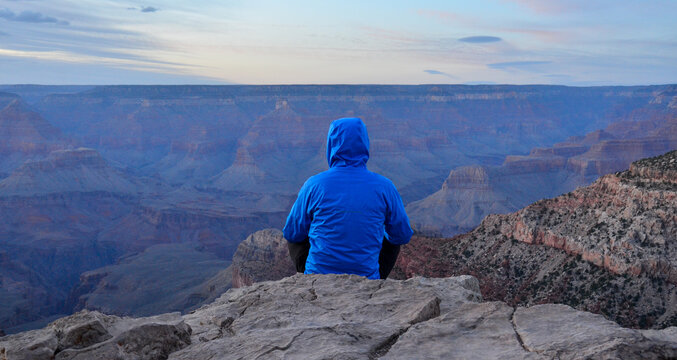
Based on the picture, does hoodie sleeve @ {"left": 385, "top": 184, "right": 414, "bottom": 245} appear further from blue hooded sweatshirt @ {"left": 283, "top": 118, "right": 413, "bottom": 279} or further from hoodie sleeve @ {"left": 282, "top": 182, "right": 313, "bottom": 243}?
hoodie sleeve @ {"left": 282, "top": 182, "right": 313, "bottom": 243}

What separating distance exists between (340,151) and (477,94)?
18419 cm

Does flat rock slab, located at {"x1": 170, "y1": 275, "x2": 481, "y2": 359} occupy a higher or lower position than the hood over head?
lower

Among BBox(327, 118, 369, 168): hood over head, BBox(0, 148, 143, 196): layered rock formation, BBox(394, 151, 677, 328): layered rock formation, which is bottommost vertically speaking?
BBox(0, 148, 143, 196): layered rock formation

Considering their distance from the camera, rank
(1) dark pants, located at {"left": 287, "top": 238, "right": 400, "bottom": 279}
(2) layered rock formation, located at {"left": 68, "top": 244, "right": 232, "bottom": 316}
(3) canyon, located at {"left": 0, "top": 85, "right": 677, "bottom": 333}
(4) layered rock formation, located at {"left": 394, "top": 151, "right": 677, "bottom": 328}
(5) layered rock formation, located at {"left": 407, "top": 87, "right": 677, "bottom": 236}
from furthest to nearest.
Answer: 1. (5) layered rock formation, located at {"left": 407, "top": 87, "right": 677, "bottom": 236}
2. (3) canyon, located at {"left": 0, "top": 85, "right": 677, "bottom": 333}
3. (2) layered rock formation, located at {"left": 68, "top": 244, "right": 232, "bottom": 316}
4. (4) layered rock formation, located at {"left": 394, "top": 151, "right": 677, "bottom": 328}
5. (1) dark pants, located at {"left": 287, "top": 238, "right": 400, "bottom": 279}

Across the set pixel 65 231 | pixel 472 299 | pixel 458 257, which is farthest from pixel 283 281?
pixel 65 231

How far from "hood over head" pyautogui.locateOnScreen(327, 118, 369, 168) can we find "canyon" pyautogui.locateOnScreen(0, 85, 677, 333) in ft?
53.2

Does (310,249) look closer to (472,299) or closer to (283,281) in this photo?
(283,281)

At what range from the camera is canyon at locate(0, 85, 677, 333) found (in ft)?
197

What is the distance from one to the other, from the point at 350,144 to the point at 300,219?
88cm

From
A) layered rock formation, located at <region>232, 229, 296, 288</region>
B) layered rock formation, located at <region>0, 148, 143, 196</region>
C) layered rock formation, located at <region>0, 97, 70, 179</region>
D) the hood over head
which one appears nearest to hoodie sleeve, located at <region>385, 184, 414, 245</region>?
the hood over head

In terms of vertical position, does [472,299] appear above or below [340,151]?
below

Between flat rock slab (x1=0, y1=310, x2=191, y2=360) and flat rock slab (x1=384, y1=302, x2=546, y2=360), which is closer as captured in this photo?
flat rock slab (x1=384, y1=302, x2=546, y2=360)

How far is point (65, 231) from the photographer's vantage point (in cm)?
8456

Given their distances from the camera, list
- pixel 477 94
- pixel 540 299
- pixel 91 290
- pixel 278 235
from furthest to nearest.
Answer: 1. pixel 477 94
2. pixel 91 290
3. pixel 278 235
4. pixel 540 299
